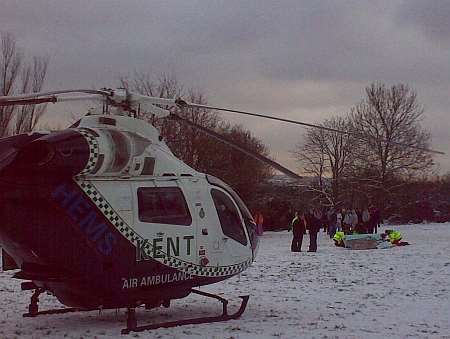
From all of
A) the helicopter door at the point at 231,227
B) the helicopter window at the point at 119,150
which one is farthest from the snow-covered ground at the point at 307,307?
the helicopter window at the point at 119,150

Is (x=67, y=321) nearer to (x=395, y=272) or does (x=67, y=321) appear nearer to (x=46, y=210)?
(x=46, y=210)

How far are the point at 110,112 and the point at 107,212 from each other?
60.5 inches

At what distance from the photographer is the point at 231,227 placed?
33.1ft

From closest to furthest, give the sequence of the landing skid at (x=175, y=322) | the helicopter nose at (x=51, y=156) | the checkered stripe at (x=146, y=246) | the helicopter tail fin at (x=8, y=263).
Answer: the helicopter nose at (x=51, y=156)
the checkered stripe at (x=146, y=246)
the landing skid at (x=175, y=322)
the helicopter tail fin at (x=8, y=263)

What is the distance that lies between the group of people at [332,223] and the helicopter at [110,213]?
39.4 ft

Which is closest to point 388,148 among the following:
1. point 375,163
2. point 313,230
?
point 375,163

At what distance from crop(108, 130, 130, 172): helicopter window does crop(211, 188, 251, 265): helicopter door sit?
1803 mm

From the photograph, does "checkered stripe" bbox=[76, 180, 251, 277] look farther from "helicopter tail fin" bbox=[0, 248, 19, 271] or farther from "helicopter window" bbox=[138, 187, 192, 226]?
"helicopter tail fin" bbox=[0, 248, 19, 271]

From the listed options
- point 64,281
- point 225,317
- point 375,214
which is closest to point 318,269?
point 225,317

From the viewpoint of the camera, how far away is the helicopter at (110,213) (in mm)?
8078

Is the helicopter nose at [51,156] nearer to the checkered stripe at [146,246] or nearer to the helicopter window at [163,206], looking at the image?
the checkered stripe at [146,246]

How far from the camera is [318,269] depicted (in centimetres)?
1633

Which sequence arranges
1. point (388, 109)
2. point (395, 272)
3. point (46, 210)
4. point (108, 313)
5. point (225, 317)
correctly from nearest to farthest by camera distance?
1. point (46, 210)
2. point (225, 317)
3. point (108, 313)
4. point (395, 272)
5. point (388, 109)

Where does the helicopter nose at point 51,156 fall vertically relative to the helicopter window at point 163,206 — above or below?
above
